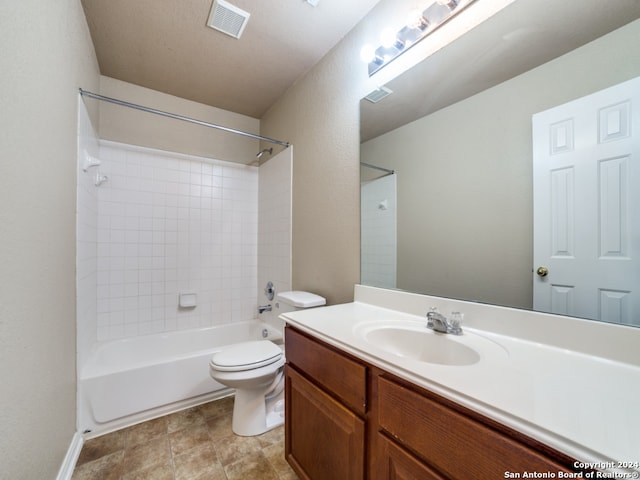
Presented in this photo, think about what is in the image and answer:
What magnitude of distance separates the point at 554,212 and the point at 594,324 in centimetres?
35

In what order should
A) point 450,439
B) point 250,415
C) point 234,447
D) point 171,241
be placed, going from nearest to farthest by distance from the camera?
point 450,439
point 234,447
point 250,415
point 171,241

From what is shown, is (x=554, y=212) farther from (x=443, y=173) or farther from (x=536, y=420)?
(x=536, y=420)

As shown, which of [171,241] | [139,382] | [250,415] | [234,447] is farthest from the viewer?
[171,241]

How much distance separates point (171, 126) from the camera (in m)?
2.40

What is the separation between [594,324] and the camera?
75cm

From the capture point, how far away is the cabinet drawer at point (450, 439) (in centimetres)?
47

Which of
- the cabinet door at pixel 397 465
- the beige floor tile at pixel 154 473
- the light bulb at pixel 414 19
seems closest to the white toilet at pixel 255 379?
the beige floor tile at pixel 154 473

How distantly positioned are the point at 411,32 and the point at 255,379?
2.01m

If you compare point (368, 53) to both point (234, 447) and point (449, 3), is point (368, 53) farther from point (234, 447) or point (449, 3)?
point (234, 447)

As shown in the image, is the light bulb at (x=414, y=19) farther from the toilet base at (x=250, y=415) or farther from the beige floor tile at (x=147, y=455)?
the beige floor tile at (x=147, y=455)

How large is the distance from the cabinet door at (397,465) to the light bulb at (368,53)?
5.59 ft

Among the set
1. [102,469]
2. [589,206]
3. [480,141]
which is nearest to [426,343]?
[589,206]

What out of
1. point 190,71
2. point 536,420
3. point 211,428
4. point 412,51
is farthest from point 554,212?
point 190,71

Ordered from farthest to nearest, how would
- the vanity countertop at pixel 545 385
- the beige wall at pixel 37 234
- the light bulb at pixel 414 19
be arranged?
1. the light bulb at pixel 414 19
2. the beige wall at pixel 37 234
3. the vanity countertop at pixel 545 385
